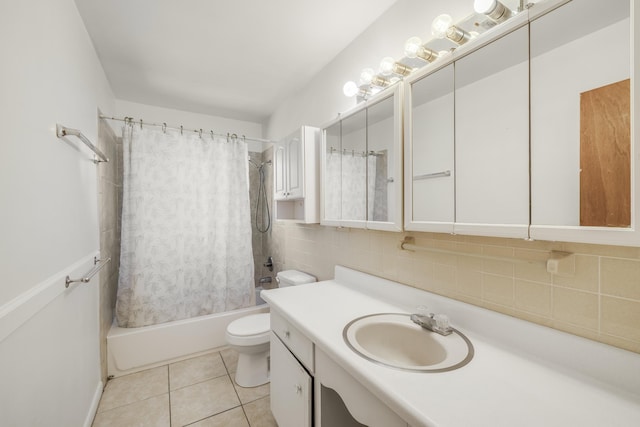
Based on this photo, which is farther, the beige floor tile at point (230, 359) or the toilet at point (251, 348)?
the beige floor tile at point (230, 359)

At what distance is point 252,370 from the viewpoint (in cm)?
197

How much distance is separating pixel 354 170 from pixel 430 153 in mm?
534

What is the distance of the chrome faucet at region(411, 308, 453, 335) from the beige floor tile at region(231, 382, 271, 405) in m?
1.35

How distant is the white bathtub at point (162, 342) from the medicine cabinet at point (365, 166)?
154cm

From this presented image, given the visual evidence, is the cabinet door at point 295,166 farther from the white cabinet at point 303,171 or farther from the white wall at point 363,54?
the white wall at point 363,54

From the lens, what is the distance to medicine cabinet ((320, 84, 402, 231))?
1.30 meters

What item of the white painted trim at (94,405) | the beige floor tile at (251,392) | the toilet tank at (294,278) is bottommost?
the beige floor tile at (251,392)

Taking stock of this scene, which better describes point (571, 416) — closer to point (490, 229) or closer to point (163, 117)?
point (490, 229)

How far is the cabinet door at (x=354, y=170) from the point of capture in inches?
60.5

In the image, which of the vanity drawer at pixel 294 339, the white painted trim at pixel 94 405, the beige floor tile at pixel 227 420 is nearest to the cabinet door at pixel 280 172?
the vanity drawer at pixel 294 339

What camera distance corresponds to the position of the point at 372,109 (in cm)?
147

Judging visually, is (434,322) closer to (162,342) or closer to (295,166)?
(295,166)

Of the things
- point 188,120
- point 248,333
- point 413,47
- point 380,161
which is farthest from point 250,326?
point 188,120

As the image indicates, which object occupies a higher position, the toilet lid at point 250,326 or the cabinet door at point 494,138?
the cabinet door at point 494,138
